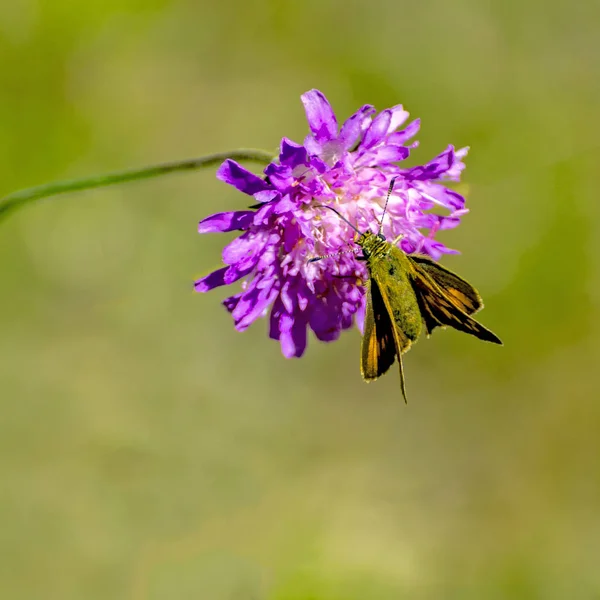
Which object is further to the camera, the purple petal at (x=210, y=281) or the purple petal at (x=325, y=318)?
the purple petal at (x=325, y=318)

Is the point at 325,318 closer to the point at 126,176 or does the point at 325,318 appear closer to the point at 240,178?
the point at 240,178

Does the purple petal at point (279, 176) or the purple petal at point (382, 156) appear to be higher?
the purple petal at point (382, 156)

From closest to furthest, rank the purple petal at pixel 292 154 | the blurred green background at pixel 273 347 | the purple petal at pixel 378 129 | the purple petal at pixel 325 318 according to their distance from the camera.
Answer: the purple petal at pixel 292 154 → the purple petal at pixel 378 129 → the purple petal at pixel 325 318 → the blurred green background at pixel 273 347

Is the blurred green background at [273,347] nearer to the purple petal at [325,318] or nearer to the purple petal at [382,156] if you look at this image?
the purple petal at [325,318]

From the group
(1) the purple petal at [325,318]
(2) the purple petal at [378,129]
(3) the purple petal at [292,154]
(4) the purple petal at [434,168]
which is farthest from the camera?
(1) the purple petal at [325,318]

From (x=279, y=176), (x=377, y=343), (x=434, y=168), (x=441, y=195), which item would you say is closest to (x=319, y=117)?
(x=279, y=176)

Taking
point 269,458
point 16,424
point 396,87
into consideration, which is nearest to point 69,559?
point 16,424

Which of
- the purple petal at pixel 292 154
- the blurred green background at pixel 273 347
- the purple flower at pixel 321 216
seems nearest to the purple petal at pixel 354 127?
the purple flower at pixel 321 216
